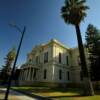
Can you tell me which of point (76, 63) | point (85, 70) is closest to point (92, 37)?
point (76, 63)

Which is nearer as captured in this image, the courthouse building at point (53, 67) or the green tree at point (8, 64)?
the courthouse building at point (53, 67)

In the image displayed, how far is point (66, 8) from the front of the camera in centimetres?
2306

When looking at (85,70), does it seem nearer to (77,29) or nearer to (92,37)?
(77,29)

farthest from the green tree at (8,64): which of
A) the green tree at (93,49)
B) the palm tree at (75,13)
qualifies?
the palm tree at (75,13)

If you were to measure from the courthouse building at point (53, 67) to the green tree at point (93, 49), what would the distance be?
6749 mm

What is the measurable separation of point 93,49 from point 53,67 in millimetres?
10134

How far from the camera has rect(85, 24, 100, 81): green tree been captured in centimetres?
3058

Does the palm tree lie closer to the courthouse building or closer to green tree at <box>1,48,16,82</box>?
the courthouse building

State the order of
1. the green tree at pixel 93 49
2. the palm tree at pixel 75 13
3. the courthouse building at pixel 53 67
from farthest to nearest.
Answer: the courthouse building at pixel 53 67 → the green tree at pixel 93 49 → the palm tree at pixel 75 13

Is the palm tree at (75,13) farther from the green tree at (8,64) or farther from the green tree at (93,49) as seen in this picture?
the green tree at (8,64)

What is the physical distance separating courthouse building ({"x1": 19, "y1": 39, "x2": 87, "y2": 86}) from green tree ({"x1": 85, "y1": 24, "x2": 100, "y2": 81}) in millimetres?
6749

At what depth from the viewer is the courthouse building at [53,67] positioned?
3478cm

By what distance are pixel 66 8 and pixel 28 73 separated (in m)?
21.2

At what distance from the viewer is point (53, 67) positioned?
34.4 metres
